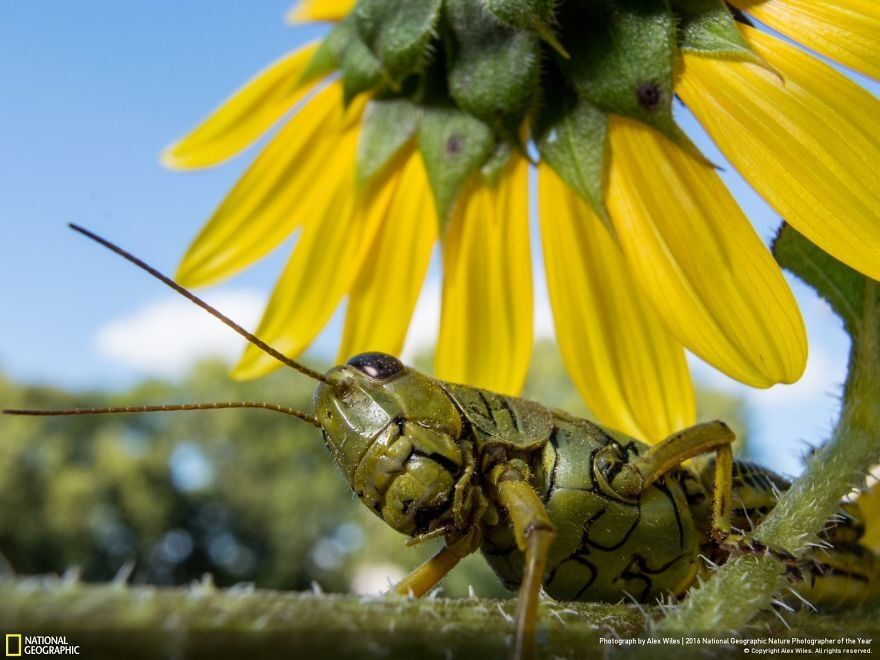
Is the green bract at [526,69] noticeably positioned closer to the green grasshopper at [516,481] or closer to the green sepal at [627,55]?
the green sepal at [627,55]

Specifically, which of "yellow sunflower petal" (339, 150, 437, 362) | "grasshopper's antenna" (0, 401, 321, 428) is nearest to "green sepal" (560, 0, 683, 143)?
"yellow sunflower petal" (339, 150, 437, 362)

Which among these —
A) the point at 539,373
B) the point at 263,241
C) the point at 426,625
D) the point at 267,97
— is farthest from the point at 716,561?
the point at 539,373

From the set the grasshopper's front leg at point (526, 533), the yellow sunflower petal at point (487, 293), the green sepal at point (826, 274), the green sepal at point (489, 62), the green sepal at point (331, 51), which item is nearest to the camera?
the grasshopper's front leg at point (526, 533)

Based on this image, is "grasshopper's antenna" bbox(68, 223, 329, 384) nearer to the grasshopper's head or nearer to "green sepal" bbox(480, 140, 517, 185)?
the grasshopper's head

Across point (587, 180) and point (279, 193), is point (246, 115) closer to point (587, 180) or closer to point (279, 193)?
point (279, 193)

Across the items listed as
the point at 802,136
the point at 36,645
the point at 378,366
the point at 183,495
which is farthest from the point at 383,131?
the point at 183,495

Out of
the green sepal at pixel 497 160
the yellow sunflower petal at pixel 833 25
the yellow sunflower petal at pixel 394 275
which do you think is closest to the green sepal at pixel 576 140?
the green sepal at pixel 497 160

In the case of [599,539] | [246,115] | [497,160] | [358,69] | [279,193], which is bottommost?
[599,539]
